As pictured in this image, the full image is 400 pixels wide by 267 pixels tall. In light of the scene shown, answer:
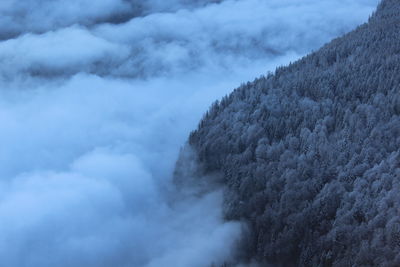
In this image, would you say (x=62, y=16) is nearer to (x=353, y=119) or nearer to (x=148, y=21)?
(x=148, y=21)

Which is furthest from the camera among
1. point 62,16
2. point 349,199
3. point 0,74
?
point 62,16

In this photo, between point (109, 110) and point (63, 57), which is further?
point (63, 57)

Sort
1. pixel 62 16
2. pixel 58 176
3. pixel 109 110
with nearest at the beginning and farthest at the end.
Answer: pixel 58 176
pixel 109 110
pixel 62 16

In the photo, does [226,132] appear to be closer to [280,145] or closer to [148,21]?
[280,145]

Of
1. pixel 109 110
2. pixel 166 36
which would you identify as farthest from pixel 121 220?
pixel 166 36

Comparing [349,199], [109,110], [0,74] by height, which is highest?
[0,74]

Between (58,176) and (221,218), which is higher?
(58,176)

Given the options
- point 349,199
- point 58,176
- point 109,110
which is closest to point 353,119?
point 349,199
